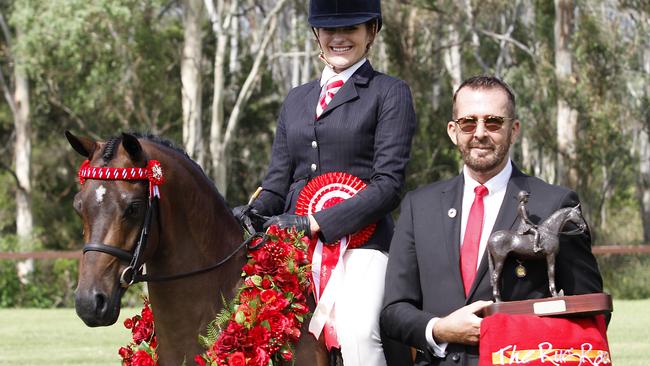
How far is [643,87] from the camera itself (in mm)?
33438

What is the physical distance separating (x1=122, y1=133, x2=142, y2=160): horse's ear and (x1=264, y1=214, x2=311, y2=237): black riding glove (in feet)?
2.74

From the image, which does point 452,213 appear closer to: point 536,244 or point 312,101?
point 536,244

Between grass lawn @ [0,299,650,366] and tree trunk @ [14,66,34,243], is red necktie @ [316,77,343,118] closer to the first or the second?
grass lawn @ [0,299,650,366]

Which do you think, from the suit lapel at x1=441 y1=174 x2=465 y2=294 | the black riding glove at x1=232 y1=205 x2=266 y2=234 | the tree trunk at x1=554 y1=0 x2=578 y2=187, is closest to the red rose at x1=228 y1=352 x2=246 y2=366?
the black riding glove at x1=232 y1=205 x2=266 y2=234

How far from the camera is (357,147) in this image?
17.1ft

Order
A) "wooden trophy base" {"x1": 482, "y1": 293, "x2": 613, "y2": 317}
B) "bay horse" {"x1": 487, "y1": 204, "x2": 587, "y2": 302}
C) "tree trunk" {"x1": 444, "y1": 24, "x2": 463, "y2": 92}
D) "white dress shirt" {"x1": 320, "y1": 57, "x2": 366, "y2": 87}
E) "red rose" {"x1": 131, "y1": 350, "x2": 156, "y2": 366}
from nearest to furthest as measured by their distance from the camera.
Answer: "wooden trophy base" {"x1": 482, "y1": 293, "x2": 613, "y2": 317} → "bay horse" {"x1": 487, "y1": 204, "x2": 587, "y2": 302} → "red rose" {"x1": 131, "y1": 350, "x2": 156, "y2": 366} → "white dress shirt" {"x1": 320, "y1": 57, "x2": 366, "y2": 87} → "tree trunk" {"x1": 444, "y1": 24, "x2": 463, "y2": 92}

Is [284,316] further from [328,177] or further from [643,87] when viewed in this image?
[643,87]

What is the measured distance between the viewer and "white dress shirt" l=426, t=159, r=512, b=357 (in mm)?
3658

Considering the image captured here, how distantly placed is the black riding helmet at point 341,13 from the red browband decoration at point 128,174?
3.94ft

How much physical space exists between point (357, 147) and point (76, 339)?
12.3m

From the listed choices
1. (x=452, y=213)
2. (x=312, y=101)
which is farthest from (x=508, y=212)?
(x=312, y=101)

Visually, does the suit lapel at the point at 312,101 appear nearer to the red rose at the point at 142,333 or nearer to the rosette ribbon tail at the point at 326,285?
the rosette ribbon tail at the point at 326,285

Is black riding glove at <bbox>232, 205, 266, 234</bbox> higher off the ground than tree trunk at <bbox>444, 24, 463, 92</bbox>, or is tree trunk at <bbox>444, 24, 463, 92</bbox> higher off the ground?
black riding glove at <bbox>232, 205, 266, 234</bbox>

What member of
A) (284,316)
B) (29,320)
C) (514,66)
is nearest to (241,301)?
(284,316)
